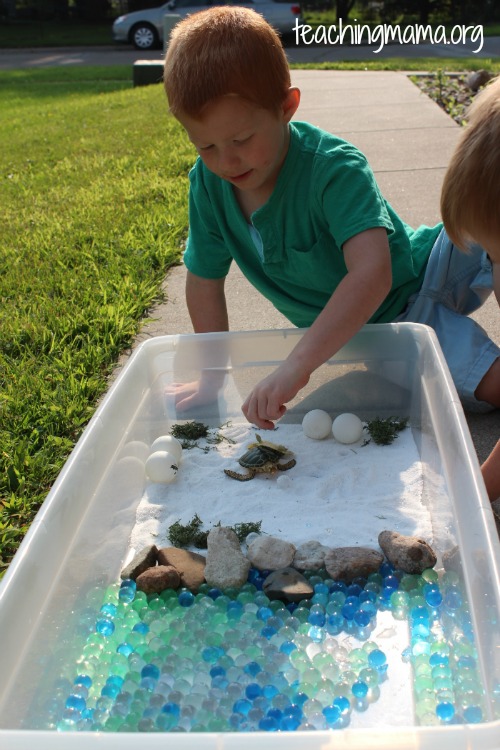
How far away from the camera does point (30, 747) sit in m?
0.83

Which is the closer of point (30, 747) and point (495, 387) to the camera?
point (30, 747)

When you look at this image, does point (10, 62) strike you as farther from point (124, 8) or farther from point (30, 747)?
point (30, 747)

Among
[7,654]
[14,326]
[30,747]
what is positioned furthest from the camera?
[14,326]

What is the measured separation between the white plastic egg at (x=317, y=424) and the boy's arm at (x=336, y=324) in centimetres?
20

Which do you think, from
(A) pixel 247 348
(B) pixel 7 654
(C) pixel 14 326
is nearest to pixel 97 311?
(C) pixel 14 326

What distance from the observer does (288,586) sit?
1.36 m

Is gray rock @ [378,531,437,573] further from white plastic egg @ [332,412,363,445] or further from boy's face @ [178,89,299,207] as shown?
boy's face @ [178,89,299,207]

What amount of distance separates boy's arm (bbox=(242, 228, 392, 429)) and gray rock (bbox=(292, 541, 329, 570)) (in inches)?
9.8

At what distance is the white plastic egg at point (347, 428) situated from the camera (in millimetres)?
1744

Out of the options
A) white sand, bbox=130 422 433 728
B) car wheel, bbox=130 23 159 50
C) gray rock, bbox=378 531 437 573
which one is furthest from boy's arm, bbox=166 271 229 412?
car wheel, bbox=130 23 159 50

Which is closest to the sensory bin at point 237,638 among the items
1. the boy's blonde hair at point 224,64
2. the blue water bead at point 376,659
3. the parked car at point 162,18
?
the blue water bead at point 376,659

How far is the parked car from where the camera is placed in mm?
11977

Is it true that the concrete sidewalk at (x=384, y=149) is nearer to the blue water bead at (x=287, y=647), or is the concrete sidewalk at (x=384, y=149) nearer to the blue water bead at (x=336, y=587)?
the blue water bead at (x=336, y=587)

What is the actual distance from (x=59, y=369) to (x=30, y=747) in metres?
1.33
